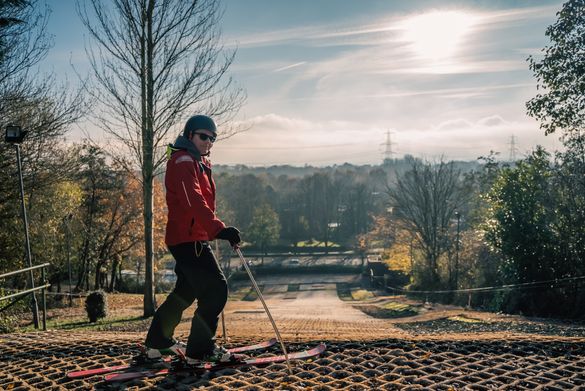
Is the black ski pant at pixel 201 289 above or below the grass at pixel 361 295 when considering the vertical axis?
above

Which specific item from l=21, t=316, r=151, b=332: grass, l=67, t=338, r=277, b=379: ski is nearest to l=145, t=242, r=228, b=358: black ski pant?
l=67, t=338, r=277, b=379: ski

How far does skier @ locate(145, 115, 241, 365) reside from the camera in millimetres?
4281

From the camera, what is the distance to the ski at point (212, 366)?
4.27 meters

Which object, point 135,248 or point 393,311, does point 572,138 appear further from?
point 135,248

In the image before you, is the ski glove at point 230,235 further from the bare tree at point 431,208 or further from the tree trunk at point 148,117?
the bare tree at point 431,208

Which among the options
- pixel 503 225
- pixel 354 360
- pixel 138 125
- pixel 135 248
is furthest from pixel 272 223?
pixel 354 360

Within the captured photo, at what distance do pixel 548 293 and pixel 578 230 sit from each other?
2.55 metres

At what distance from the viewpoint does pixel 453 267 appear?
103ft

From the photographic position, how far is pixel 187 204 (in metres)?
4.28

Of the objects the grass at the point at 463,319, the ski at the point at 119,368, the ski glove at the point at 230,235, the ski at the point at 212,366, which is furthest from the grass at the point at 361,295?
the ski glove at the point at 230,235

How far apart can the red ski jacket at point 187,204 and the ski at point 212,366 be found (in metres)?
1.21

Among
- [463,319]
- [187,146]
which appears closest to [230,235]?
[187,146]

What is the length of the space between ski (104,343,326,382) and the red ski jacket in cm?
121

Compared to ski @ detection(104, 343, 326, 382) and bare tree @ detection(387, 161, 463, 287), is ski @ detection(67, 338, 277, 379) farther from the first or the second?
bare tree @ detection(387, 161, 463, 287)
